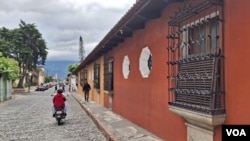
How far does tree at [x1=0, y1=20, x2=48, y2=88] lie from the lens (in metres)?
52.1

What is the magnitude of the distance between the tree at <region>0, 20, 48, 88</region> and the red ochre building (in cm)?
4489

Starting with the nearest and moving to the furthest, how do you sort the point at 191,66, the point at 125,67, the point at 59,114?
the point at 191,66 < the point at 125,67 < the point at 59,114

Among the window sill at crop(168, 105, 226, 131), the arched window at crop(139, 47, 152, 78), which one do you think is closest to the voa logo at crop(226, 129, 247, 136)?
the window sill at crop(168, 105, 226, 131)

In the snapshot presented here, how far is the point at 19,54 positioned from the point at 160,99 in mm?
49527

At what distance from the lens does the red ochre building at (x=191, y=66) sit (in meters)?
4.59

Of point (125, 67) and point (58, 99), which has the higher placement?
point (125, 67)

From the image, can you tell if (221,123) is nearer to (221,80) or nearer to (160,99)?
(221,80)

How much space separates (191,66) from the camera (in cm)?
571

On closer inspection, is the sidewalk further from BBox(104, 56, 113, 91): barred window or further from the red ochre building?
BBox(104, 56, 113, 91): barred window

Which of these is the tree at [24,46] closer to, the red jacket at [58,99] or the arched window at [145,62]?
the red jacket at [58,99]

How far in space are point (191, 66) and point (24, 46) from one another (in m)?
53.0

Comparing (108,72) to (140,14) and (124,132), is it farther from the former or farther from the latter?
(140,14)

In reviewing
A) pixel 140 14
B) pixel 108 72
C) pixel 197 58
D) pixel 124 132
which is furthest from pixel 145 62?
pixel 108 72

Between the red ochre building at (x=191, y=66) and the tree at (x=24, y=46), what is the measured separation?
4489cm
